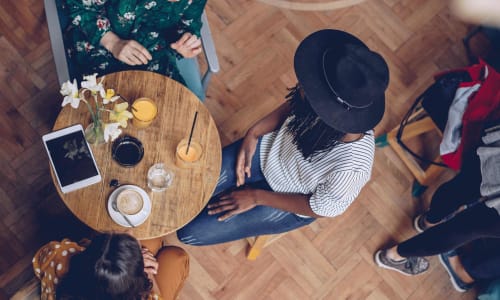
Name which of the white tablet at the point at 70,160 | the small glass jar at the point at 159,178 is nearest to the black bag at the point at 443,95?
the small glass jar at the point at 159,178

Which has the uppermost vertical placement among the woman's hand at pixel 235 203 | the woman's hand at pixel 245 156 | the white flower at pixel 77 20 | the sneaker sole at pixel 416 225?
the white flower at pixel 77 20

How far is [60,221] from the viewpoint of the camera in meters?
2.25

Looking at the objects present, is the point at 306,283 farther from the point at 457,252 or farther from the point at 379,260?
the point at 457,252

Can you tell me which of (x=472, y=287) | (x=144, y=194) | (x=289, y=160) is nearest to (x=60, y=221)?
(x=144, y=194)

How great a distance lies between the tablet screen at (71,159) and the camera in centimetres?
163

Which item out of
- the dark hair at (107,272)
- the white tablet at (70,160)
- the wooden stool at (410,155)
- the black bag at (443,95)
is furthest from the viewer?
the wooden stool at (410,155)

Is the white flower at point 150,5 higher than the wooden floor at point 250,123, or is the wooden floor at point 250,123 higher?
the white flower at point 150,5

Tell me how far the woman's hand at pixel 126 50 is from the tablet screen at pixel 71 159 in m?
0.38

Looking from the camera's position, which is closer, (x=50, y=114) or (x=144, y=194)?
(x=144, y=194)

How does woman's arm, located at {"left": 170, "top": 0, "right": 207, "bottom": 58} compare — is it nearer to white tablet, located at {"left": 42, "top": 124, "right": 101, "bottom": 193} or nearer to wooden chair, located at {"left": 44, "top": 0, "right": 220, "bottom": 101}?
wooden chair, located at {"left": 44, "top": 0, "right": 220, "bottom": 101}

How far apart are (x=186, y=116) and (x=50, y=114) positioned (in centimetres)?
95

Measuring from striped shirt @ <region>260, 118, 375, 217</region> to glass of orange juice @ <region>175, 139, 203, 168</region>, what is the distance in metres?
0.30

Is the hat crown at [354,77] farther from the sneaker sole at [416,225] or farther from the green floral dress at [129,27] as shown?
the sneaker sole at [416,225]

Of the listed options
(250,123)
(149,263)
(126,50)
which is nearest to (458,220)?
(250,123)
